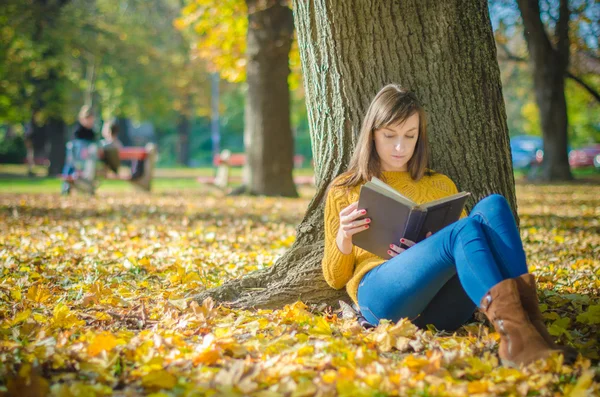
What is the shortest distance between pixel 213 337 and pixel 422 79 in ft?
6.34

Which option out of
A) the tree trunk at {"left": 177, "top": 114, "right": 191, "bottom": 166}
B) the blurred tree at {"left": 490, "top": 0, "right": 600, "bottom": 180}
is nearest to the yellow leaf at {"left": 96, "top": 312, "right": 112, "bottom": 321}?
the blurred tree at {"left": 490, "top": 0, "right": 600, "bottom": 180}

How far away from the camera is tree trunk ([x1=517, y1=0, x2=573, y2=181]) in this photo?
16.1 meters

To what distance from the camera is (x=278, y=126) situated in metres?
11.5

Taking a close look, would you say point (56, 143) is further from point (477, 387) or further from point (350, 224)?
point (477, 387)

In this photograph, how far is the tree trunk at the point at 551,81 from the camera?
16125mm

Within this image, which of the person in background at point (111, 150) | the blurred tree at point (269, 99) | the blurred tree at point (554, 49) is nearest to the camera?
the blurred tree at point (269, 99)

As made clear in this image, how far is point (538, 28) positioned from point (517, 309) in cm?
1561

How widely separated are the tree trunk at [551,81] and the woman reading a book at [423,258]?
1360cm

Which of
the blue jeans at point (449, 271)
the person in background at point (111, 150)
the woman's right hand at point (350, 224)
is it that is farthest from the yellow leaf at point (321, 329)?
the person in background at point (111, 150)

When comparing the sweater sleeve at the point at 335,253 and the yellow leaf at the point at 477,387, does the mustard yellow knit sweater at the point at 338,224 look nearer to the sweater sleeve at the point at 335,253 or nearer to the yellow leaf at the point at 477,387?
the sweater sleeve at the point at 335,253

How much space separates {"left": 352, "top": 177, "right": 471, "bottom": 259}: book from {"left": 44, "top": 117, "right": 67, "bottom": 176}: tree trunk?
22172 mm

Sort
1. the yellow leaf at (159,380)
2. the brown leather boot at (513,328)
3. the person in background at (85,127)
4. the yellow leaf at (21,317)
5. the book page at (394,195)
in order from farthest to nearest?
the person in background at (85,127) < the yellow leaf at (21,317) < the book page at (394,195) < the brown leather boot at (513,328) < the yellow leaf at (159,380)

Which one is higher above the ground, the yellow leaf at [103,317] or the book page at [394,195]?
the book page at [394,195]

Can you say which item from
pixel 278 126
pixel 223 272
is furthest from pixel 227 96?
pixel 223 272
